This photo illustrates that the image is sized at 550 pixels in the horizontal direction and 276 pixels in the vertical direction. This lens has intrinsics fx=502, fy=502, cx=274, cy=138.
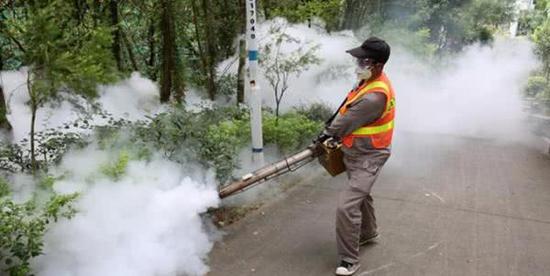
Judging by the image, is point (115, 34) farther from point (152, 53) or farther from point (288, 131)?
point (288, 131)

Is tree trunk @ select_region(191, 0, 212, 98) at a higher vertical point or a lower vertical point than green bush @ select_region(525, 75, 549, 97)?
higher

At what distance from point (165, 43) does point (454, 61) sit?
1472 cm

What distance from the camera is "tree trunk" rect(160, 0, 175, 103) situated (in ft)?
21.3

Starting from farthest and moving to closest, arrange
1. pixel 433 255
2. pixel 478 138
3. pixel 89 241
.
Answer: pixel 478 138 < pixel 433 255 < pixel 89 241

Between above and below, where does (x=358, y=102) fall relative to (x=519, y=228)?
above

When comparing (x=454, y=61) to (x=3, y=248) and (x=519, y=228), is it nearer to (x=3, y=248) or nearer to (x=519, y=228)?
(x=519, y=228)

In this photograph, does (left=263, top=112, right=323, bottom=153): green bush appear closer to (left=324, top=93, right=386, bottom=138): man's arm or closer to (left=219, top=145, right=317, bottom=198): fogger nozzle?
(left=219, top=145, right=317, bottom=198): fogger nozzle

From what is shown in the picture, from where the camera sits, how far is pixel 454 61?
18.8 meters

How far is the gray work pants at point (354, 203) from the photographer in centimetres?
410

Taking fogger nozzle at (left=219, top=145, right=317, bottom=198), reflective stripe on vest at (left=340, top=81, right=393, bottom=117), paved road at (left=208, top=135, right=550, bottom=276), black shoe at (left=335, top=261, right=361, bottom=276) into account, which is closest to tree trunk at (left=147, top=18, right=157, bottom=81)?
paved road at (left=208, top=135, right=550, bottom=276)

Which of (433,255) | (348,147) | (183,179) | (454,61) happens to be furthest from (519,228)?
(454,61)

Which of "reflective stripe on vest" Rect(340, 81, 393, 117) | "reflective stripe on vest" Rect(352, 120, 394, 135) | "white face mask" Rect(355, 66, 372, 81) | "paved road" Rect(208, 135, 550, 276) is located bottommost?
"paved road" Rect(208, 135, 550, 276)

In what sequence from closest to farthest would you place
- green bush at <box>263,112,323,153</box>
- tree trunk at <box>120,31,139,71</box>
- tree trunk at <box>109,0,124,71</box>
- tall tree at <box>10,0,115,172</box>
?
tall tree at <box>10,0,115,172</box>
tree trunk at <box>109,0,124,71</box>
green bush at <box>263,112,323,153</box>
tree trunk at <box>120,31,139,71</box>

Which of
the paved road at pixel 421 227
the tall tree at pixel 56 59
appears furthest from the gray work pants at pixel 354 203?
the tall tree at pixel 56 59
